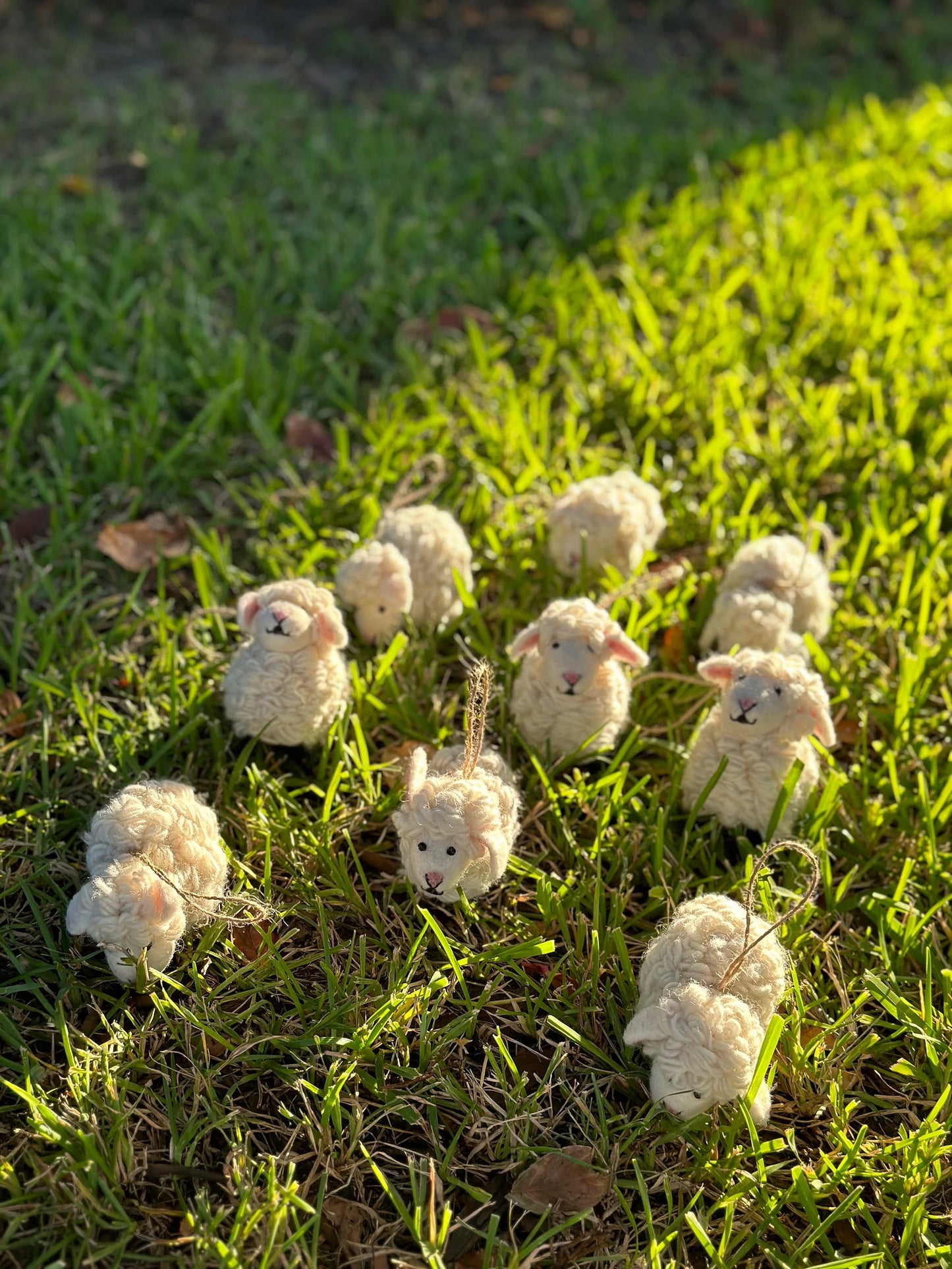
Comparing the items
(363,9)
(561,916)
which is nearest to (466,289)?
(561,916)

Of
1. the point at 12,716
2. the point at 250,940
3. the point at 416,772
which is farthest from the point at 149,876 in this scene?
the point at 12,716

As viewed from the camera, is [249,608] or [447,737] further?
[447,737]

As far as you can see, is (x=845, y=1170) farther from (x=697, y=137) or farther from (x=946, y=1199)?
(x=697, y=137)

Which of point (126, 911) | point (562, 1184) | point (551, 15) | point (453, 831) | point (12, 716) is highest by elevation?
point (551, 15)

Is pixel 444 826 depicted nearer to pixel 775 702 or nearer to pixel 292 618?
pixel 292 618

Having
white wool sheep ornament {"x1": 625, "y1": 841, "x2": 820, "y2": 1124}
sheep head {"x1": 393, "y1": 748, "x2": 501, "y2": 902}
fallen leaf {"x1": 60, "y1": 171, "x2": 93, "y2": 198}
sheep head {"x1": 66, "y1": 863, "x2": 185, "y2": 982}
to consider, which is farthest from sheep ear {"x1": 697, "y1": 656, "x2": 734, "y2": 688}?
fallen leaf {"x1": 60, "y1": 171, "x2": 93, "y2": 198}

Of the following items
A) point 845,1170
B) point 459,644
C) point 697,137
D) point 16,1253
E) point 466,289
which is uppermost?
point 697,137

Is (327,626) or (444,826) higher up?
(327,626)
